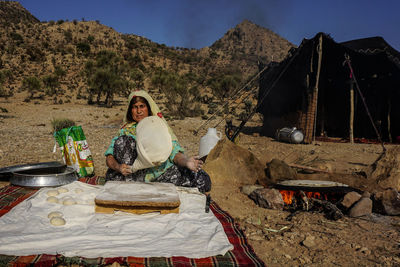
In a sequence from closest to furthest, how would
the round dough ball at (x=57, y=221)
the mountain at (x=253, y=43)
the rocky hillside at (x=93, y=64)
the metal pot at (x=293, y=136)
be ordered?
the round dough ball at (x=57, y=221) → the metal pot at (x=293, y=136) → the rocky hillside at (x=93, y=64) → the mountain at (x=253, y=43)

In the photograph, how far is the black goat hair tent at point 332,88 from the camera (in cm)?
706

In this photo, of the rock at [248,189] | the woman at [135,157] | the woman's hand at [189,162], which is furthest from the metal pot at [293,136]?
the woman's hand at [189,162]

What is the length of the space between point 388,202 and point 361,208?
1.03ft

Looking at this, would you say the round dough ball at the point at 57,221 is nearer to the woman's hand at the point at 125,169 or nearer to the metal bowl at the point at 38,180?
the woman's hand at the point at 125,169

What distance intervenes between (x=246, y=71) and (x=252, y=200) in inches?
1521

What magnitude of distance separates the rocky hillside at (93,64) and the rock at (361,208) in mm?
10495

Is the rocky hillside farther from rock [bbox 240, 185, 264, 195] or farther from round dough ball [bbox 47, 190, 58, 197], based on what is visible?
round dough ball [bbox 47, 190, 58, 197]

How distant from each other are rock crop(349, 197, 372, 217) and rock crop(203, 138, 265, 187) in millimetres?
1242

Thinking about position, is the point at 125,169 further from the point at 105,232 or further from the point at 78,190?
the point at 105,232

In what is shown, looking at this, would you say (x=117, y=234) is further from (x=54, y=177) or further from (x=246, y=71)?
(x=246, y=71)

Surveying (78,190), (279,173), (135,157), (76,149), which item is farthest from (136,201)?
(279,173)

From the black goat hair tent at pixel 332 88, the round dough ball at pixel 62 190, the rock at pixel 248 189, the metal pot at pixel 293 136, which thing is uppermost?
the black goat hair tent at pixel 332 88

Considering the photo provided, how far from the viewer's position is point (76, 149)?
3389 millimetres

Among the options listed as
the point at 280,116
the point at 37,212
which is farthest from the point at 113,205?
the point at 280,116
